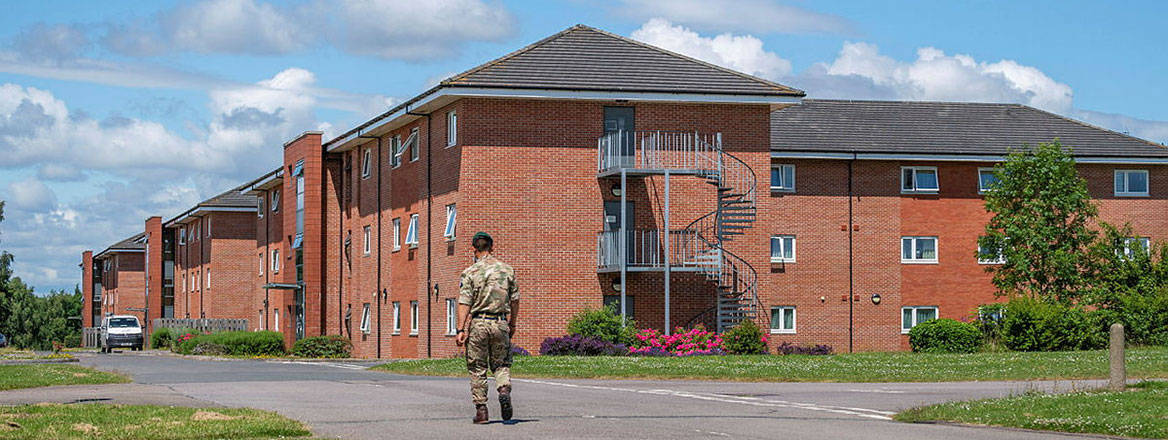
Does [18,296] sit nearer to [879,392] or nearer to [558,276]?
[558,276]

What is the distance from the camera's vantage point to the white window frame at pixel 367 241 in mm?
47719

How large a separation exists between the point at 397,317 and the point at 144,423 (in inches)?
1256

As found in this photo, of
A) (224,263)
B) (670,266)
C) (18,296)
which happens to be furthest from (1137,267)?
(18,296)

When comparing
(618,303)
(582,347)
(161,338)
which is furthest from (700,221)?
(161,338)

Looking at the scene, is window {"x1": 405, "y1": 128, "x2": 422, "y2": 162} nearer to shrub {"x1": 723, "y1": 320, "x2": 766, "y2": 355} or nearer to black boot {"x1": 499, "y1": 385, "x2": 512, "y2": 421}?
shrub {"x1": 723, "y1": 320, "x2": 766, "y2": 355}

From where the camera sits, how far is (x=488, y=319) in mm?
13562

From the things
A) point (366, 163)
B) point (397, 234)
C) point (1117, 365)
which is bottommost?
point (1117, 365)

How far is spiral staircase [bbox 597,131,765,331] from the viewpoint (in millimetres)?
37406

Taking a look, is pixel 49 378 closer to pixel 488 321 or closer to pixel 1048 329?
pixel 488 321

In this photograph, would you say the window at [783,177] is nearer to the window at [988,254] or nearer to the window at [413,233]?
the window at [988,254]

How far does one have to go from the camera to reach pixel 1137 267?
41188 millimetres

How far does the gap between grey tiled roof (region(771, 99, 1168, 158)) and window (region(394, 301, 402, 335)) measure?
12.7 meters

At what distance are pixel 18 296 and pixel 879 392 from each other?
114816 millimetres

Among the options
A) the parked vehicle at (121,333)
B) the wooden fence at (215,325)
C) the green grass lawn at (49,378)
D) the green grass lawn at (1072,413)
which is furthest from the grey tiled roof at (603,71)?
the parked vehicle at (121,333)
